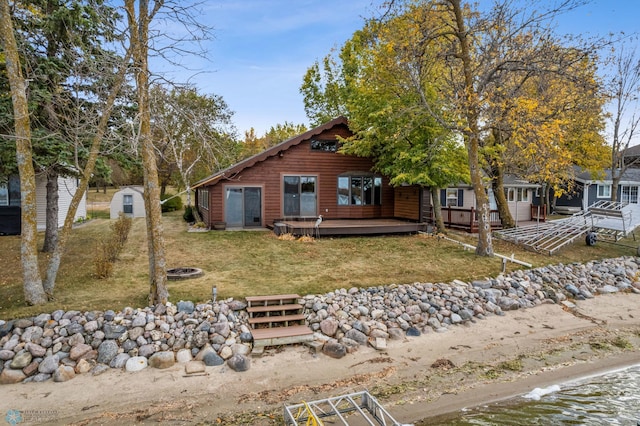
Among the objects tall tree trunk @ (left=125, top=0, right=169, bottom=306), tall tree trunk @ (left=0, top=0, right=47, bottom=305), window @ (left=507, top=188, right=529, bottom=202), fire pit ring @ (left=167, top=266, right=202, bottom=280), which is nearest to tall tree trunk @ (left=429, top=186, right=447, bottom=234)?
window @ (left=507, top=188, right=529, bottom=202)

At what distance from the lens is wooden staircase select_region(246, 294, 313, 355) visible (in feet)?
19.6

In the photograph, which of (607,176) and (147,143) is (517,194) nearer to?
(607,176)

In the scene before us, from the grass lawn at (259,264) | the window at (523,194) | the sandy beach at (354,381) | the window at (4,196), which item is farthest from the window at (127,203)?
the window at (523,194)

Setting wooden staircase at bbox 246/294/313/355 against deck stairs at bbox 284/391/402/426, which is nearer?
deck stairs at bbox 284/391/402/426

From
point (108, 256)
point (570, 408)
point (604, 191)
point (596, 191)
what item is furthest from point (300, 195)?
point (604, 191)

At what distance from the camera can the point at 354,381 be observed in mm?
5227

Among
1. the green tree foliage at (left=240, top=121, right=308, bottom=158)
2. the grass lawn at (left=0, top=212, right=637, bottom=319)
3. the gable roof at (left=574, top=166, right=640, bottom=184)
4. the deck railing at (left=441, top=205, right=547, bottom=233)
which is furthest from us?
the green tree foliage at (left=240, top=121, right=308, bottom=158)

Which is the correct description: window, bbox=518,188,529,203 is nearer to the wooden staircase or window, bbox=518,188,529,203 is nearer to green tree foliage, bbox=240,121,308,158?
the wooden staircase

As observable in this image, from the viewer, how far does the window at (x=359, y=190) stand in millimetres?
16906

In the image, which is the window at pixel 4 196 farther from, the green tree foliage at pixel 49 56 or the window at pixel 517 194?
the window at pixel 517 194

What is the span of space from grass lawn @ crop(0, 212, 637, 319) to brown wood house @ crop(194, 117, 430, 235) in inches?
52.3

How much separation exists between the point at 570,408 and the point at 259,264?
6993 mm

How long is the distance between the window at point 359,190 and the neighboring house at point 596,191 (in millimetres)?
15410

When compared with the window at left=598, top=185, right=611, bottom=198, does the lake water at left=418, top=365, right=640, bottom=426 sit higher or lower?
lower
